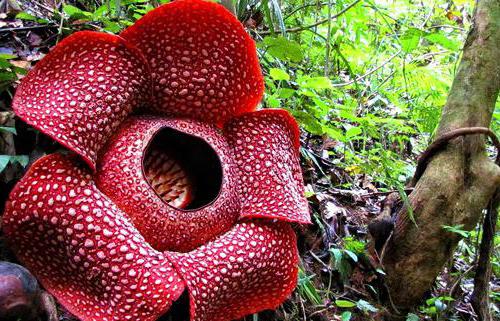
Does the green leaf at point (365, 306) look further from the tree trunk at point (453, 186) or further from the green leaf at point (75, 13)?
the green leaf at point (75, 13)

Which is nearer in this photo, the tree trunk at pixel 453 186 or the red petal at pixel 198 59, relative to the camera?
the red petal at pixel 198 59

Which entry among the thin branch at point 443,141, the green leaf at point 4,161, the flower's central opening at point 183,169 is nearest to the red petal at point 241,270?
the flower's central opening at point 183,169

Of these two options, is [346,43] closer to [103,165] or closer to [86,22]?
[86,22]

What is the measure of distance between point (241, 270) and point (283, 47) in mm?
1123

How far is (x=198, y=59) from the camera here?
5.52ft

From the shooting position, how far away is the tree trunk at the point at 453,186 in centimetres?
237

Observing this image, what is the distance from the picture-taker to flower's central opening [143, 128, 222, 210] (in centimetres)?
169

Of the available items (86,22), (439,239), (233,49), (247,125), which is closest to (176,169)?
(247,125)

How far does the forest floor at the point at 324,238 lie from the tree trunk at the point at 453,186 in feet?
0.43

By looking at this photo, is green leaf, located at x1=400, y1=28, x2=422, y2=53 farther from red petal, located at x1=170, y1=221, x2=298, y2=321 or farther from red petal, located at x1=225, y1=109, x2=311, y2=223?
red petal, located at x1=170, y1=221, x2=298, y2=321

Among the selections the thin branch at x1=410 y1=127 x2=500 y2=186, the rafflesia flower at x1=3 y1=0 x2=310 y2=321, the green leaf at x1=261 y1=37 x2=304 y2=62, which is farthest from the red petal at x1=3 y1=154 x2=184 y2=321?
the thin branch at x1=410 y1=127 x2=500 y2=186

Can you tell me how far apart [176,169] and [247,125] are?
31cm

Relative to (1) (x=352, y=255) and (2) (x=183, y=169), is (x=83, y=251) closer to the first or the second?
(2) (x=183, y=169)

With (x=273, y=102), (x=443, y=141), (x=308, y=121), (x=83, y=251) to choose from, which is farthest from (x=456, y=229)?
(x=83, y=251)
